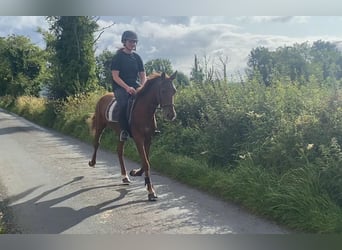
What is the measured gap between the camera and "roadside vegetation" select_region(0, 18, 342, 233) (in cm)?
224

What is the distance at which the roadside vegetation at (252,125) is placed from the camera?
224cm

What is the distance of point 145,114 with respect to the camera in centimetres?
263

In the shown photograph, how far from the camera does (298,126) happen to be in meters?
2.51

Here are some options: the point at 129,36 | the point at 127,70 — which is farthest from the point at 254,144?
the point at 129,36

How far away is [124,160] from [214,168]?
663 mm

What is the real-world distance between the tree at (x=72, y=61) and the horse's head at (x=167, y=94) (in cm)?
50

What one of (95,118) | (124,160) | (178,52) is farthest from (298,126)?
(95,118)

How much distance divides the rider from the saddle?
0.04 m

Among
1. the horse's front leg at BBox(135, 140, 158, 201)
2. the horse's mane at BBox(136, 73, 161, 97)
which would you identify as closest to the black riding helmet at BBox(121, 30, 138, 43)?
the horse's mane at BBox(136, 73, 161, 97)

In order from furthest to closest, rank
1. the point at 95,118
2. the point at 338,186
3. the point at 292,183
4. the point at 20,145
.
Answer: the point at 95,118 < the point at 20,145 < the point at 292,183 < the point at 338,186

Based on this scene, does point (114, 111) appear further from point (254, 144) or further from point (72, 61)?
point (254, 144)

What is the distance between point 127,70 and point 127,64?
0.05m

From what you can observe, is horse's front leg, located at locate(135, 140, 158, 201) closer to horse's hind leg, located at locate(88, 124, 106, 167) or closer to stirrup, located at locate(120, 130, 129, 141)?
stirrup, located at locate(120, 130, 129, 141)

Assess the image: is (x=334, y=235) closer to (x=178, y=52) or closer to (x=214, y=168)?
(x=214, y=168)
